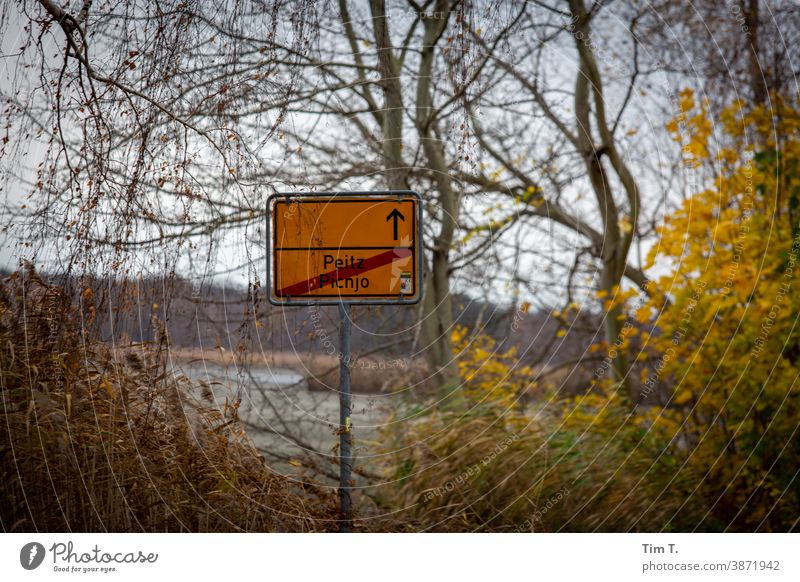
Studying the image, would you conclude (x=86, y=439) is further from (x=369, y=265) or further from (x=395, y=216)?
(x=395, y=216)

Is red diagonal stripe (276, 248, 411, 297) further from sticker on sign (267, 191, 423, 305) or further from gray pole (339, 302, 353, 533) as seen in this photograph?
gray pole (339, 302, 353, 533)

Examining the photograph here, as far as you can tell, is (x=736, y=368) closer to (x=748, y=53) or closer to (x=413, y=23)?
(x=748, y=53)

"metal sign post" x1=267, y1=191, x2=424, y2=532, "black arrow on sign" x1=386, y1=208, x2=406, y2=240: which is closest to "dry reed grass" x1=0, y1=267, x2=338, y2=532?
"metal sign post" x1=267, y1=191, x2=424, y2=532

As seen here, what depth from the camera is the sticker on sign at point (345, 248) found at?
11.9 ft

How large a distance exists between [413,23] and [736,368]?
321cm

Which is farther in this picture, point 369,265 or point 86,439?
point 369,265

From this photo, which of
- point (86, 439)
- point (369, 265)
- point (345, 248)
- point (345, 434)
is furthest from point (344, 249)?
point (86, 439)

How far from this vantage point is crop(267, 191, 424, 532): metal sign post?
364cm

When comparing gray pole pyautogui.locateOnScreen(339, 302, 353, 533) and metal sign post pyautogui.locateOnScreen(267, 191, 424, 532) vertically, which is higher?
metal sign post pyautogui.locateOnScreen(267, 191, 424, 532)

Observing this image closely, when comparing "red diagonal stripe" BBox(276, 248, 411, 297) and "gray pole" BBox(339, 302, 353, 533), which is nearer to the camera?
"red diagonal stripe" BBox(276, 248, 411, 297)

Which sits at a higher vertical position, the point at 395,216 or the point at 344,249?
the point at 395,216

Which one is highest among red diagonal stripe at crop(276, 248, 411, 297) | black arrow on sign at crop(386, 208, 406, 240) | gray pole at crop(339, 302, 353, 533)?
black arrow on sign at crop(386, 208, 406, 240)

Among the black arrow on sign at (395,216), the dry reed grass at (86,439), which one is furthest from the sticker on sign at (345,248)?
the dry reed grass at (86,439)

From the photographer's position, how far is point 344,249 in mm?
3635
